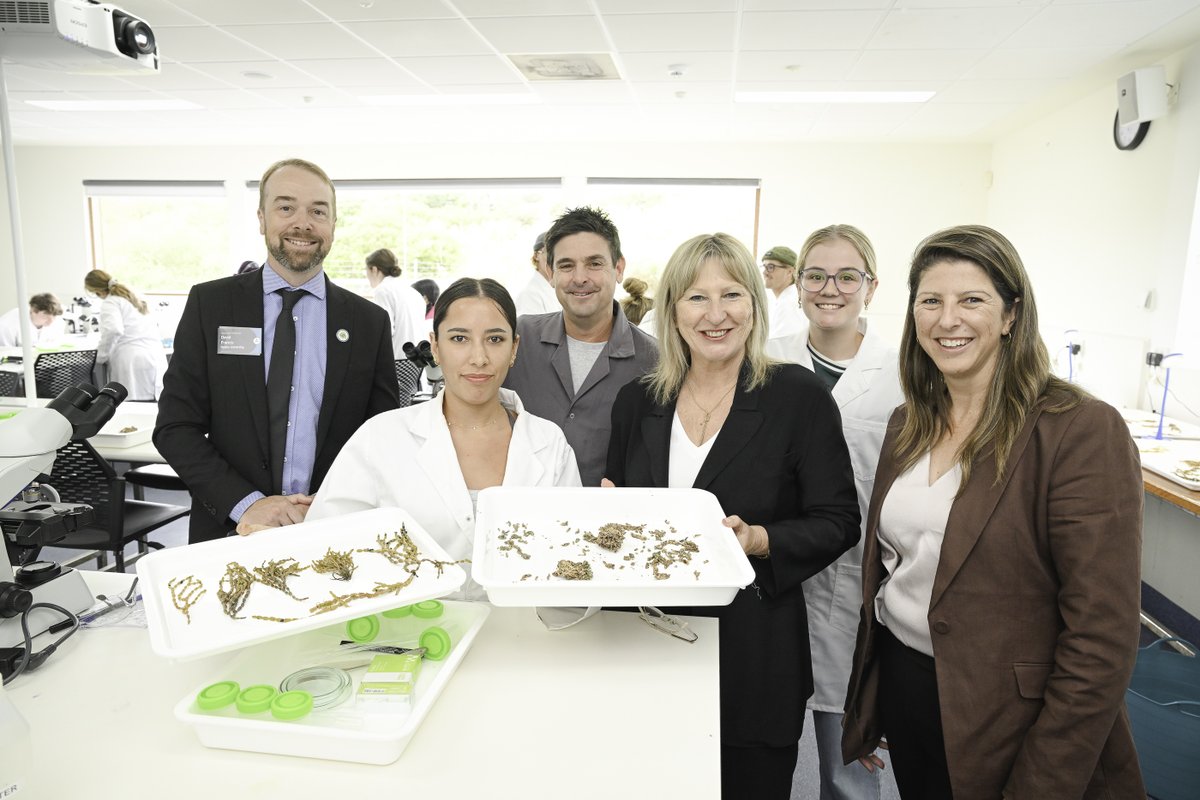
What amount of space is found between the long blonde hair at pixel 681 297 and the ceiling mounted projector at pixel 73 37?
1.80m

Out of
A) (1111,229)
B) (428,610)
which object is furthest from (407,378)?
(1111,229)

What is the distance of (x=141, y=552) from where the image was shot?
3963 mm

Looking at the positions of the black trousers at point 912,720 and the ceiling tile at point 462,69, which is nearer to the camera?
the black trousers at point 912,720

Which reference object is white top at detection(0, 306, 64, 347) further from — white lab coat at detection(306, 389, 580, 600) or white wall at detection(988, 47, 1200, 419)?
white wall at detection(988, 47, 1200, 419)

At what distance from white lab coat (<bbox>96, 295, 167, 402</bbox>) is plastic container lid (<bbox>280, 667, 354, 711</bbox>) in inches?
235

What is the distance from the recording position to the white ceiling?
14.0 feet

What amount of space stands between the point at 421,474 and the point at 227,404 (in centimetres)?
79

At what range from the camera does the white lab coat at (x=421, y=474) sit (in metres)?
1.67

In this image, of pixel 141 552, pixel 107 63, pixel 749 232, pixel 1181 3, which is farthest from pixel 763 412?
pixel 749 232

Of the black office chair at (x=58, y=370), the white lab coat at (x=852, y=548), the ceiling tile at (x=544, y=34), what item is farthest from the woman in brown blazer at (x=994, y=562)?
the black office chair at (x=58, y=370)

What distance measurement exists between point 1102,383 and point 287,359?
573 centimetres

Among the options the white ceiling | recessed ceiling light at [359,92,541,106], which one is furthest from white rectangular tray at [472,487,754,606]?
recessed ceiling light at [359,92,541,106]

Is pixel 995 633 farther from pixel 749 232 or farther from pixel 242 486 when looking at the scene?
pixel 749 232

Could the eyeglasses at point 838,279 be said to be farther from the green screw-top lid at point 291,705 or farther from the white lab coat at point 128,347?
the white lab coat at point 128,347
